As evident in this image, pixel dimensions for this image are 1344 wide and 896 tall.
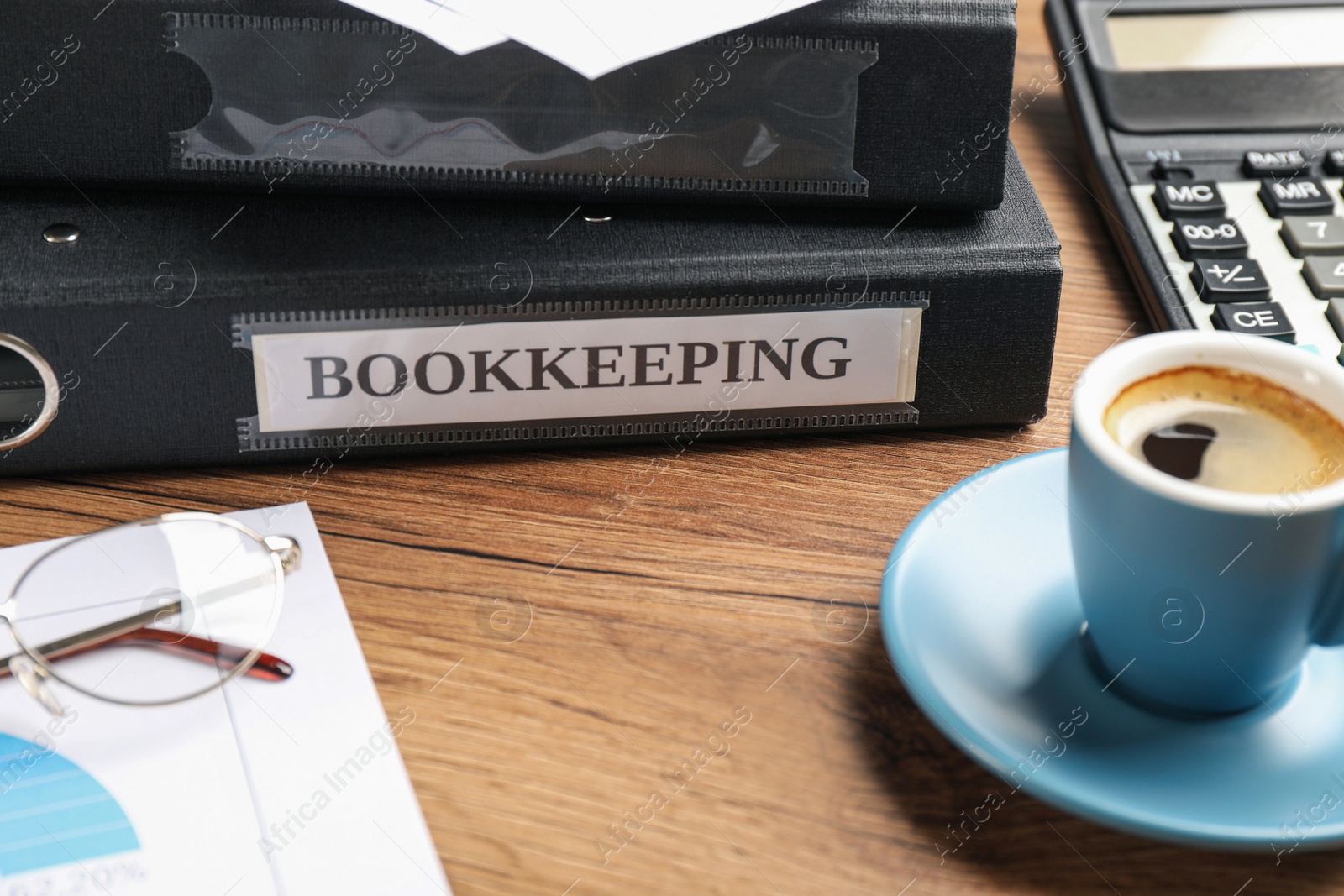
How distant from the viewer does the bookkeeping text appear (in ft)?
1.27

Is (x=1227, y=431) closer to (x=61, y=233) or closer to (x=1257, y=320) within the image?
(x=1257, y=320)

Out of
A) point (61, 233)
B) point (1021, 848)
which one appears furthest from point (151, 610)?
point (1021, 848)

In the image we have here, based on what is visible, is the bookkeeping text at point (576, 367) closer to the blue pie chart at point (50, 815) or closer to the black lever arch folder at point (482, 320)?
the black lever arch folder at point (482, 320)

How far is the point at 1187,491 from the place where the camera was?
0.28 meters

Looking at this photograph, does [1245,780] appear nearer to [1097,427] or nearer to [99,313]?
[1097,427]

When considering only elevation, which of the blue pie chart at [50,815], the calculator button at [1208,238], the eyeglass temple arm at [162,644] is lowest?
the blue pie chart at [50,815]

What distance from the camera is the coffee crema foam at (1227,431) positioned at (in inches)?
12.0

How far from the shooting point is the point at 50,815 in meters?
0.31

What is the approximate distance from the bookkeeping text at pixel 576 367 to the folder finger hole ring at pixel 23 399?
8 cm

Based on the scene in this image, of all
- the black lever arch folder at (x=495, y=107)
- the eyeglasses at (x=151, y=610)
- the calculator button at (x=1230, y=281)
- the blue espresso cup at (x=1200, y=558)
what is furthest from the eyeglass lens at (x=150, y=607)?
the calculator button at (x=1230, y=281)

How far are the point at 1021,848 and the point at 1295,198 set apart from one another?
298 mm

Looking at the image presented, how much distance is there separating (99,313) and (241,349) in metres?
0.04

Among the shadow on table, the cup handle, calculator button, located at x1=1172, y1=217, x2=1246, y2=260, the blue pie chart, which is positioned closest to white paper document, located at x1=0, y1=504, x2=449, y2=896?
the blue pie chart

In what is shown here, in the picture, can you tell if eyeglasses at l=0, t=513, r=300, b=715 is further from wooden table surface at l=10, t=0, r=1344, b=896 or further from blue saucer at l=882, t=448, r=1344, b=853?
blue saucer at l=882, t=448, r=1344, b=853
